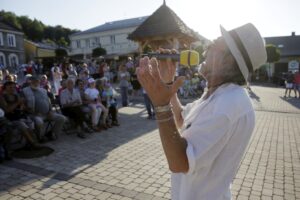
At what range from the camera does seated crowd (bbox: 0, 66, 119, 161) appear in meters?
6.16

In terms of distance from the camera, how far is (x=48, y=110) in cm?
722

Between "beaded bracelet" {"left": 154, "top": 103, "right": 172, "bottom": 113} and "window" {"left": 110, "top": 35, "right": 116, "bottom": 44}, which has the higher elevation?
"window" {"left": 110, "top": 35, "right": 116, "bottom": 44}

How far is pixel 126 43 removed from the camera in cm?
4962

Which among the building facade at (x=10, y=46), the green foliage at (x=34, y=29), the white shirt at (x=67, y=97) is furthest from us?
the green foliage at (x=34, y=29)

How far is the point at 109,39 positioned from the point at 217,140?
52.5m

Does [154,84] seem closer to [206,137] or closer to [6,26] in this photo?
[206,137]

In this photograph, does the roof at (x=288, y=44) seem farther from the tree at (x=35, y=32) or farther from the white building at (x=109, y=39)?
the tree at (x=35, y=32)

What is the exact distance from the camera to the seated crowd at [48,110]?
6160 mm

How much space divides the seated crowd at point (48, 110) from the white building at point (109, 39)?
38.8 metres

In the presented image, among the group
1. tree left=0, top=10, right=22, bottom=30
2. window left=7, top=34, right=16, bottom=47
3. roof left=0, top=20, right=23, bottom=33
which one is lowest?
window left=7, top=34, right=16, bottom=47

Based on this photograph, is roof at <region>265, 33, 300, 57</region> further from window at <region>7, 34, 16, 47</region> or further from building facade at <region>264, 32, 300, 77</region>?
window at <region>7, 34, 16, 47</region>

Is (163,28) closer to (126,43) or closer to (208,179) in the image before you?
(208,179)

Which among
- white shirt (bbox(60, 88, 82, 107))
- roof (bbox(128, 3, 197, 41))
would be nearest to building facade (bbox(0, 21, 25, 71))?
roof (bbox(128, 3, 197, 41))

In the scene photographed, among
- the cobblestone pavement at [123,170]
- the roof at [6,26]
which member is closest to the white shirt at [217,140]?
the cobblestone pavement at [123,170]
